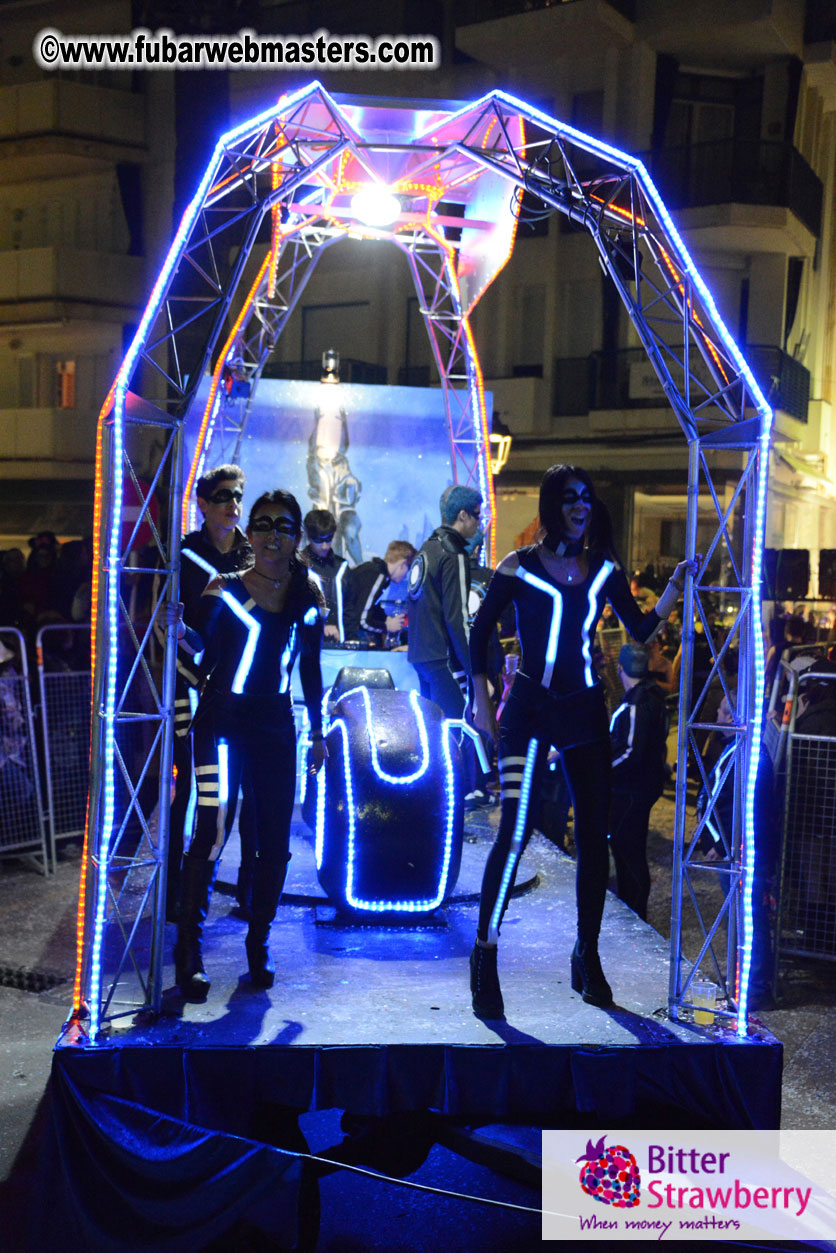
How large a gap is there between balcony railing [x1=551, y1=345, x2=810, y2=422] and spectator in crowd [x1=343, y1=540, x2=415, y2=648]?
12.5 meters

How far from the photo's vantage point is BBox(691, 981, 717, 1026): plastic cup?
427 centimetres

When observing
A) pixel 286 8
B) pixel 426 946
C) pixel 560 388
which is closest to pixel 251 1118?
pixel 426 946

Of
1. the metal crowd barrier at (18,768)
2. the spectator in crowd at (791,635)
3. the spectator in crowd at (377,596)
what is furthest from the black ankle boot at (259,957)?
the spectator in crowd at (791,635)

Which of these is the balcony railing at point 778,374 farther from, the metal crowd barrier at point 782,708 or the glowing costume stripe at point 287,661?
the glowing costume stripe at point 287,661

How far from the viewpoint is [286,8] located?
81.1 feet

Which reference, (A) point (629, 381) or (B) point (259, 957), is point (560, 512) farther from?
(A) point (629, 381)

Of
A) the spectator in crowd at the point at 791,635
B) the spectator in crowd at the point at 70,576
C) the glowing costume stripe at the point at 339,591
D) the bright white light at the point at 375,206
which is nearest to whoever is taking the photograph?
the bright white light at the point at 375,206

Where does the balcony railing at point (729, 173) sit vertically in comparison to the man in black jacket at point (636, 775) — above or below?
above

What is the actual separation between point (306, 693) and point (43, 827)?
403 cm

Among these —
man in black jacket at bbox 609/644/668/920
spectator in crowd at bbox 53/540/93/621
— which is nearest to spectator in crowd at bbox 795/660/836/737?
man in black jacket at bbox 609/644/668/920

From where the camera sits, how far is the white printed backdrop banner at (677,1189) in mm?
3785

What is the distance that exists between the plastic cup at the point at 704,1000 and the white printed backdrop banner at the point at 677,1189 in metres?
0.39

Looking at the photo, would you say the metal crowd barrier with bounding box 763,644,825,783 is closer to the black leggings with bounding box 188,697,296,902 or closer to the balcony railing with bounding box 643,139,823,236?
the black leggings with bounding box 188,697,296,902

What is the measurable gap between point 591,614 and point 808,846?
298 cm
